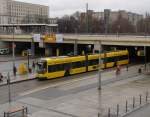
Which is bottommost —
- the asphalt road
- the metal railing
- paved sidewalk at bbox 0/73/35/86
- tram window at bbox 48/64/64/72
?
the metal railing

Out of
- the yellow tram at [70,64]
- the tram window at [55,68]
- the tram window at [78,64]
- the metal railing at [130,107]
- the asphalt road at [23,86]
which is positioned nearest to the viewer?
the metal railing at [130,107]

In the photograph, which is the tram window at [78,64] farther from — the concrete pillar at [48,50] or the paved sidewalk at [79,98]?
the concrete pillar at [48,50]

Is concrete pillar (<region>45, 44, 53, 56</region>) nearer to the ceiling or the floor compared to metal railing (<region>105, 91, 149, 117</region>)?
nearer to the ceiling

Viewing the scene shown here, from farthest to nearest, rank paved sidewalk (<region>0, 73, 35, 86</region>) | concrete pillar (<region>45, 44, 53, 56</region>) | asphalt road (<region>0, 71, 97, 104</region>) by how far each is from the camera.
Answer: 1. concrete pillar (<region>45, 44, 53, 56</region>)
2. paved sidewalk (<region>0, 73, 35, 86</region>)
3. asphalt road (<region>0, 71, 97, 104</region>)

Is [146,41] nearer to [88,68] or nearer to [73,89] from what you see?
[88,68]

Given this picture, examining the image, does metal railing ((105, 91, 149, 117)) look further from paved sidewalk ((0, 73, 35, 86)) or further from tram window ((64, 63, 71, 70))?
paved sidewalk ((0, 73, 35, 86))

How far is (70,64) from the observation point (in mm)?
40688

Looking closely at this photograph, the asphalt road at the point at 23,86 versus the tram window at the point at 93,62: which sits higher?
the tram window at the point at 93,62

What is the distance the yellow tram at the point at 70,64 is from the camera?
3731cm

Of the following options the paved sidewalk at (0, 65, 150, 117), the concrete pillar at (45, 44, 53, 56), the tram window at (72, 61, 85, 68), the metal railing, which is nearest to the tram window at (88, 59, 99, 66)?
the tram window at (72, 61, 85, 68)

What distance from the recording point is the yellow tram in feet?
122

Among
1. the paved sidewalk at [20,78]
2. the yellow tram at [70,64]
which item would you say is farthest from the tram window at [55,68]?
the paved sidewalk at [20,78]

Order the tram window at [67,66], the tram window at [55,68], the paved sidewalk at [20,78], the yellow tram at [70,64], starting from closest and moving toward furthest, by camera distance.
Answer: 1. the paved sidewalk at [20,78]
2. the yellow tram at [70,64]
3. the tram window at [55,68]
4. the tram window at [67,66]

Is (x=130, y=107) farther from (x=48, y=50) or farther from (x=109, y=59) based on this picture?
(x=48, y=50)
